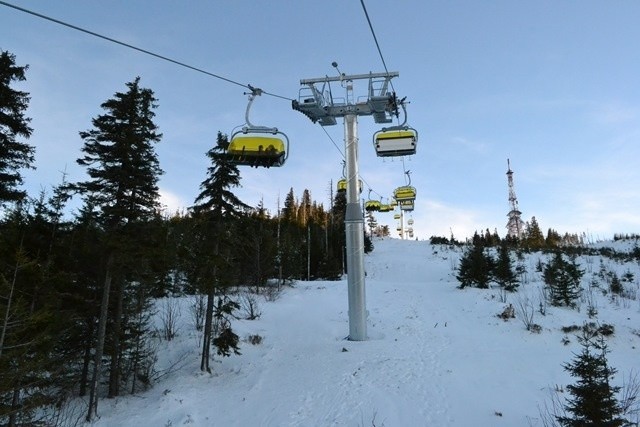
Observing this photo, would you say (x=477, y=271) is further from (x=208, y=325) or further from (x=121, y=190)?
(x=121, y=190)

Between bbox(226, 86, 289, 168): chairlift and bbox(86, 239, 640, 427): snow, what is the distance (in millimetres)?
6294

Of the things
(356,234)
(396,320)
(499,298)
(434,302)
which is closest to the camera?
(356,234)

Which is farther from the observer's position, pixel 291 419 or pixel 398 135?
pixel 398 135

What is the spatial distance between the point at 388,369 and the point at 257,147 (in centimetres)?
714

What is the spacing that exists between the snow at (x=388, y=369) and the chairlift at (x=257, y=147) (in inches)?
248

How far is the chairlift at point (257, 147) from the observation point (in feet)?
33.7

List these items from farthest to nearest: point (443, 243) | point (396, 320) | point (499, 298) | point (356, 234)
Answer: point (443, 243) < point (499, 298) < point (396, 320) < point (356, 234)

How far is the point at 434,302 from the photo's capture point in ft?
68.0

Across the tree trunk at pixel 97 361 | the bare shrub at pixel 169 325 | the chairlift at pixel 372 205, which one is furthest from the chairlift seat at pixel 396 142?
the chairlift at pixel 372 205

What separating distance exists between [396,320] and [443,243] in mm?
37158

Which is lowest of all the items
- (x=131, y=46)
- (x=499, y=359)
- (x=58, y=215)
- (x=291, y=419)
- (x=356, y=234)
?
(x=291, y=419)

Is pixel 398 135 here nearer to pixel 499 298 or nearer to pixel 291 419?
pixel 291 419

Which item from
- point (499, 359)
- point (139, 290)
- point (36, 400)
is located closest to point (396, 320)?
point (499, 359)

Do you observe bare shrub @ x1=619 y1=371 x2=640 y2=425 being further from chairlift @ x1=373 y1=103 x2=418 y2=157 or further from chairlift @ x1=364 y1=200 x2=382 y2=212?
chairlift @ x1=364 y1=200 x2=382 y2=212
